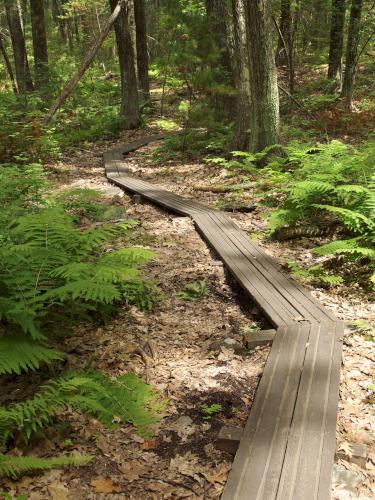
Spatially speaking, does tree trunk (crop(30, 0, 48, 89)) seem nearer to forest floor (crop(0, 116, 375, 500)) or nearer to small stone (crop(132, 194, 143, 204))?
small stone (crop(132, 194, 143, 204))

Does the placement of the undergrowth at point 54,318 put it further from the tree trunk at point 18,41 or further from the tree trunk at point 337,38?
the tree trunk at point 337,38

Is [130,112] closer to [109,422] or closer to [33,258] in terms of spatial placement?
[33,258]

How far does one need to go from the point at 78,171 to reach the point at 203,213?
5752mm

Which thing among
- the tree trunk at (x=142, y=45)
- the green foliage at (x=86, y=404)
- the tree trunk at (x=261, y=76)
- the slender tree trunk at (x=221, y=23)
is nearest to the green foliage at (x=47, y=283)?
the green foliage at (x=86, y=404)

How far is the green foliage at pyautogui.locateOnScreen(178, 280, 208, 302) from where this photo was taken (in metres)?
5.38

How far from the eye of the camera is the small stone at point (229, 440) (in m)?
3.14

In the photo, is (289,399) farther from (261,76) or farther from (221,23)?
(221,23)

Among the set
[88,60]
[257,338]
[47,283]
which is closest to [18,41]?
[88,60]

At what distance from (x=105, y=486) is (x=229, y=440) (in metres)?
0.87

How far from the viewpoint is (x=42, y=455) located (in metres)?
3.02

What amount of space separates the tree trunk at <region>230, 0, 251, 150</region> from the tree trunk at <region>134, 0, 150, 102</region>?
35.4ft

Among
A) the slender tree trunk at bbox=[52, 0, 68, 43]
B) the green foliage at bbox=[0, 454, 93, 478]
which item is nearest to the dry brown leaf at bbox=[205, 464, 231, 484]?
the green foliage at bbox=[0, 454, 93, 478]

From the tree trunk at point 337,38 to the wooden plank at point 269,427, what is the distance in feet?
51.9

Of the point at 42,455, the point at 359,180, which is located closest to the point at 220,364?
the point at 42,455
